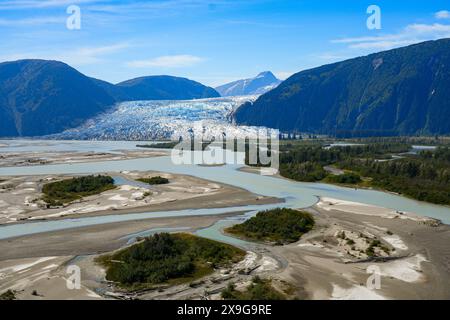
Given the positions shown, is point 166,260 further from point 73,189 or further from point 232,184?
point 232,184

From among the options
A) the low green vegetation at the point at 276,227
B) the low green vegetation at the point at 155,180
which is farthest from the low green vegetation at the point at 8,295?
the low green vegetation at the point at 155,180

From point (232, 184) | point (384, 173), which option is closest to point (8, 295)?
point (232, 184)

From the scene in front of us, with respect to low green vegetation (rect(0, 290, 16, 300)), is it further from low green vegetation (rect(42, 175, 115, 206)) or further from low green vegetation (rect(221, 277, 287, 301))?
low green vegetation (rect(42, 175, 115, 206))

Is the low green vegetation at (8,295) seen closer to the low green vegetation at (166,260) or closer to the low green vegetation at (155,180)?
the low green vegetation at (166,260)

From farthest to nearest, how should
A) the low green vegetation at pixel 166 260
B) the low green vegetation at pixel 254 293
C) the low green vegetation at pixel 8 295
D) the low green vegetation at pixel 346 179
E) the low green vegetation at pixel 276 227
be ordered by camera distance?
the low green vegetation at pixel 346 179 → the low green vegetation at pixel 276 227 → the low green vegetation at pixel 166 260 → the low green vegetation at pixel 254 293 → the low green vegetation at pixel 8 295

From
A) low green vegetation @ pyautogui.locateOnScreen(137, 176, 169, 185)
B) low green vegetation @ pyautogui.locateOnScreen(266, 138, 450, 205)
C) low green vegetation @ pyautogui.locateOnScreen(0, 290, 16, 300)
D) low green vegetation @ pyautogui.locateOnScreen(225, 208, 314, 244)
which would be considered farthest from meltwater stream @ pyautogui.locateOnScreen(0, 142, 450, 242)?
low green vegetation @ pyautogui.locateOnScreen(0, 290, 16, 300)

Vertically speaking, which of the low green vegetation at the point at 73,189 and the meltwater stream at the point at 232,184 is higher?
the low green vegetation at the point at 73,189

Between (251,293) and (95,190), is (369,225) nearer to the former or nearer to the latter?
(251,293)
